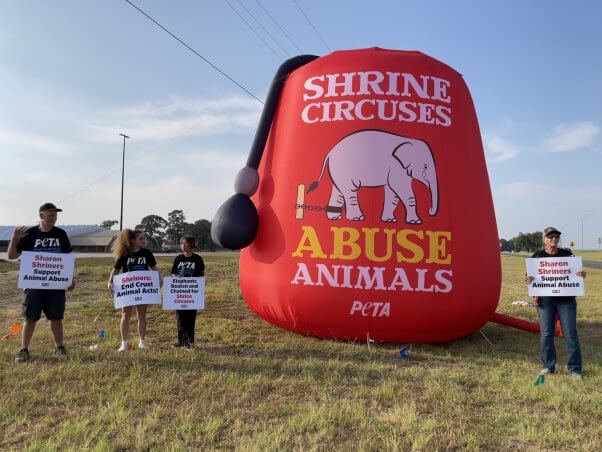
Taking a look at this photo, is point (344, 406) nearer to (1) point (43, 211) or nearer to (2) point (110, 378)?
(2) point (110, 378)

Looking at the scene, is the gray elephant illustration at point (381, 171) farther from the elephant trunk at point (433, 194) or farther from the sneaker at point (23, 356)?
the sneaker at point (23, 356)

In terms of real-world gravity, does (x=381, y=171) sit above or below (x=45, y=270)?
above

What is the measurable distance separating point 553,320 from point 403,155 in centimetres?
240

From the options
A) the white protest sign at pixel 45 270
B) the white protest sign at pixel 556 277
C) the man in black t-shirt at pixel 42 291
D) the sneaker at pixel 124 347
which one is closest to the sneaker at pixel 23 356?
the man in black t-shirt at pixel 42 291

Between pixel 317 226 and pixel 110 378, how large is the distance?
273 centimetres

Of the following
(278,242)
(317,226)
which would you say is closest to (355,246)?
(317,226)

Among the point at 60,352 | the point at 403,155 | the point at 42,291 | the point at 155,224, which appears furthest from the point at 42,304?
the point at 155,224

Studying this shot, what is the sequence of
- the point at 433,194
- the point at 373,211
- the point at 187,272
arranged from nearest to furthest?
the point at 373,211 < the point at 433,194 < the point at 187,272

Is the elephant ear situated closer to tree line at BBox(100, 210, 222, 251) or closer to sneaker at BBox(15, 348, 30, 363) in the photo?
sneaker at BBox(15, 348, 30, 363)


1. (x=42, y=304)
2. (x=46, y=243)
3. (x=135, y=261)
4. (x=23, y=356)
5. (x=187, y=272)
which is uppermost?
(x=46, y=243)

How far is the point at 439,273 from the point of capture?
563cm

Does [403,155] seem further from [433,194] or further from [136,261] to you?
[136,261]

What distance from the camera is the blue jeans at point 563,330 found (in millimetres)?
4805

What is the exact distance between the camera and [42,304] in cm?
528
